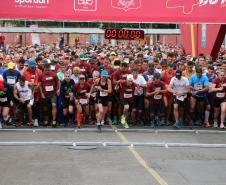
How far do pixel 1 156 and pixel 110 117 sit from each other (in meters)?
6.48

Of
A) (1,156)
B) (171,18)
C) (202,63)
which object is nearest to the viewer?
(1,156)

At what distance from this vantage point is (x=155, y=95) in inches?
718

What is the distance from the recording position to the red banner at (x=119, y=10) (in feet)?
68.3

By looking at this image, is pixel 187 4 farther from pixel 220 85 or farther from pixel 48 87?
pixel 48 87

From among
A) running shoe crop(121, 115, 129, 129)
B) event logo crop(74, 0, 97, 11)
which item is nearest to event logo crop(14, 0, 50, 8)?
event logo crop(74, 0, 97, 11)

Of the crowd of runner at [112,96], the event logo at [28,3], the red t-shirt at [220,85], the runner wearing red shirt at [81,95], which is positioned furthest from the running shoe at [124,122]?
the event logo at [28,3]

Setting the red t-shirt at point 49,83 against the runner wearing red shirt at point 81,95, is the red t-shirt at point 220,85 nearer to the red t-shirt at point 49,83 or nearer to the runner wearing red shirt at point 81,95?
the runner wearing red shirt at point 81,95

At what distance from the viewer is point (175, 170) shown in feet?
36.4

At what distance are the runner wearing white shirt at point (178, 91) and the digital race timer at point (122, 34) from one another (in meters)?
3.20

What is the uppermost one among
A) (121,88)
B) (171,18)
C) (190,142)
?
(171,18)

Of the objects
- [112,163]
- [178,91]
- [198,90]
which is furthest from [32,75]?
[112,163]

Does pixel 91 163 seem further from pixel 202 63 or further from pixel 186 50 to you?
pixel 186 50

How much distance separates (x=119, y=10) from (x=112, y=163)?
10251mm

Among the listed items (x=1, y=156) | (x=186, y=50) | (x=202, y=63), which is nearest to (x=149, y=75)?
(x=202, y=63)
